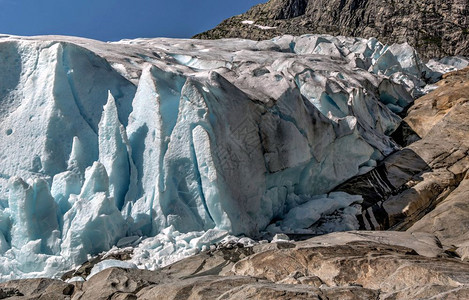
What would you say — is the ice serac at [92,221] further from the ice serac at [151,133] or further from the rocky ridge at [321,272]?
the rocky ridge at [321,272]

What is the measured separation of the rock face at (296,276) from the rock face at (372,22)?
165ft

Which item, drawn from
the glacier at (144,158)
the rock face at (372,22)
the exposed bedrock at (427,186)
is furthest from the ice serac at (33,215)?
the rock face at (372,22)

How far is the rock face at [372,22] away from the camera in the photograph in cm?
5619

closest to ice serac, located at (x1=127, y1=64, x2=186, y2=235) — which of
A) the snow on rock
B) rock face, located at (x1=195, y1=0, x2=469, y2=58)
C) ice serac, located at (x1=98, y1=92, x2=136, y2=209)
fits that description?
ice serac, located at (x1=98, y1=92, x2=136, y2=209)

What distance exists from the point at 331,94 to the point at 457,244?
9685 millimetres

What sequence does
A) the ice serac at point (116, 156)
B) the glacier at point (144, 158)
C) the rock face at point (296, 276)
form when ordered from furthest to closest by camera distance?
the ice serac at point (116, 156) < the glacier at point (144, 158) < the rock face at point (296, 276)

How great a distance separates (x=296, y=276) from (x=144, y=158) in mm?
5218

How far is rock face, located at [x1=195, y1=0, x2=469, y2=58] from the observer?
184 ft

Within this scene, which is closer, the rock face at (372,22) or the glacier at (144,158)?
the glacier at (144,158)

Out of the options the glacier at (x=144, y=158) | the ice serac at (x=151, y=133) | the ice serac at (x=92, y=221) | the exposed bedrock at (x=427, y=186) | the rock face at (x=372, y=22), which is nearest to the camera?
the ice serac at (x=92, y=221)

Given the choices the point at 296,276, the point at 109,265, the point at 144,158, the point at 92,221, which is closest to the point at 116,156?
the point at 144,158

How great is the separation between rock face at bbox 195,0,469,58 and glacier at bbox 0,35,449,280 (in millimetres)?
45048

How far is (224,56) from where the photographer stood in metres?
25.6

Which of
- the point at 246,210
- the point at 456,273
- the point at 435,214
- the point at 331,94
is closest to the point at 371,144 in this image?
the point at 331,94
